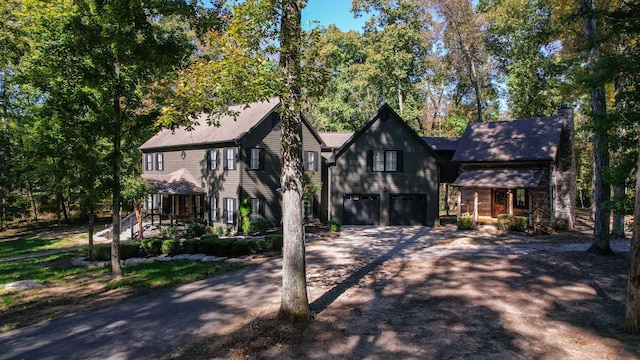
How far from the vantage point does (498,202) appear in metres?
26.3

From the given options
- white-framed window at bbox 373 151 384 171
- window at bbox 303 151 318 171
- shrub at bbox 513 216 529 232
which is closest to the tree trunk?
window at bbox 303 151 318 171

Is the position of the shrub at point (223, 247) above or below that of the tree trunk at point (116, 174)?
below

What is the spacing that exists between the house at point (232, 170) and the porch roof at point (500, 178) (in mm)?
10007

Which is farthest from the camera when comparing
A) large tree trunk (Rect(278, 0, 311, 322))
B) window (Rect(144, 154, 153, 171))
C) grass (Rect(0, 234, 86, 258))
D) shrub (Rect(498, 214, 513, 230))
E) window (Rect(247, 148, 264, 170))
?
window (Rect(144, 154, 153, 171))

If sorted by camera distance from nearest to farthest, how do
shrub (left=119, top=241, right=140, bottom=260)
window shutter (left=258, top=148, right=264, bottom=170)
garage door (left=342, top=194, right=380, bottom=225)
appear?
shrub (left=119, top=241, right=140, bottom=260), window shutter (left=258, top=148, right=264, bottom=170), garage door (left=342, top=194, right=380, bottom=225)

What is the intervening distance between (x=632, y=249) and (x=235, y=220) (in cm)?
2093

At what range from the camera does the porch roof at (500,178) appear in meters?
22.6

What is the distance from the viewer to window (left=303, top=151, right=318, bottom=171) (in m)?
28.8

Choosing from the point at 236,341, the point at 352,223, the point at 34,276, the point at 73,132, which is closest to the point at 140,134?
the point at 73,132

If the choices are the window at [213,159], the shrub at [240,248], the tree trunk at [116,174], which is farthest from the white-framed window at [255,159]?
the tree trunk at [116,174]

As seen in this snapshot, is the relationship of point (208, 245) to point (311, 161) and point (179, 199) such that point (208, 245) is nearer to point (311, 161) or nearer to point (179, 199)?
point (311, 161)

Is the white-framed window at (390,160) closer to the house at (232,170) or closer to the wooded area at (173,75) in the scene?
the house at (232,170)

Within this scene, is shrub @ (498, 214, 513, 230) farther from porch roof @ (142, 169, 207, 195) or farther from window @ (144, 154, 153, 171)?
window @ (144, 154, 153, 171)

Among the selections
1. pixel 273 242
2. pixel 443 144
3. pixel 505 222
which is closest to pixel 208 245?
pixel 273 242
